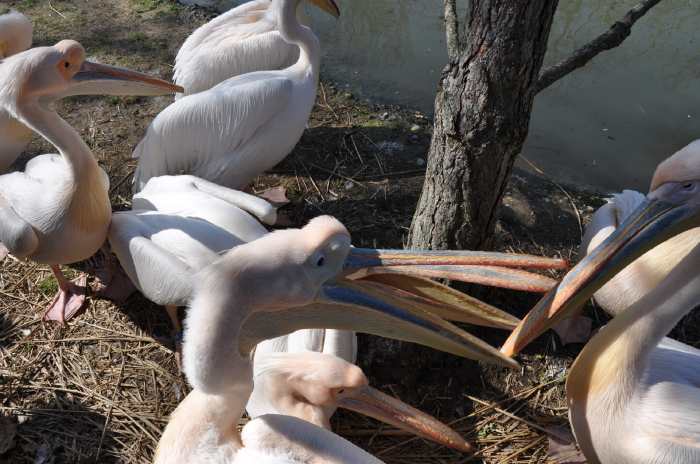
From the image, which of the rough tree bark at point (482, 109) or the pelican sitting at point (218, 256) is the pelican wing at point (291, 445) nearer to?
the pelican sitting at point (218, 256)

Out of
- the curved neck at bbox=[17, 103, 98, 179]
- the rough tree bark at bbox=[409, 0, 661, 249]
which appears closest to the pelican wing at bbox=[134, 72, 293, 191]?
the curved neck at bbox=[17, 103, 98, 179]

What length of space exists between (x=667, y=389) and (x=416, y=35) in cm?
443

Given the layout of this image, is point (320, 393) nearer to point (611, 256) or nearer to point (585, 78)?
point (611, 256)

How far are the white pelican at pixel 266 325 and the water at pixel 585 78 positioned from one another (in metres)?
2.98

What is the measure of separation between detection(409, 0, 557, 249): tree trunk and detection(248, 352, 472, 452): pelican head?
759 mm

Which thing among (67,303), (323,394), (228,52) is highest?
(228,52)

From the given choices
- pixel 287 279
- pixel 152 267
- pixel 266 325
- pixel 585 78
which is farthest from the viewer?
pixel 585 78

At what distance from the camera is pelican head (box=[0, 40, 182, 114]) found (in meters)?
2.43

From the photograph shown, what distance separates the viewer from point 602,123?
179 inches

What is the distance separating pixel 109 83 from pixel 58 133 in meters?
0.41

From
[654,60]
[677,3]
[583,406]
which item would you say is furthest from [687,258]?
[677,3]

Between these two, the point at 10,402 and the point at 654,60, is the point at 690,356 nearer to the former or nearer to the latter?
the point at 10,402

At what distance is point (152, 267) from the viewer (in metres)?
2.45

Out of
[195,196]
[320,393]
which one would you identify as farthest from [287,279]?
[195,196]
